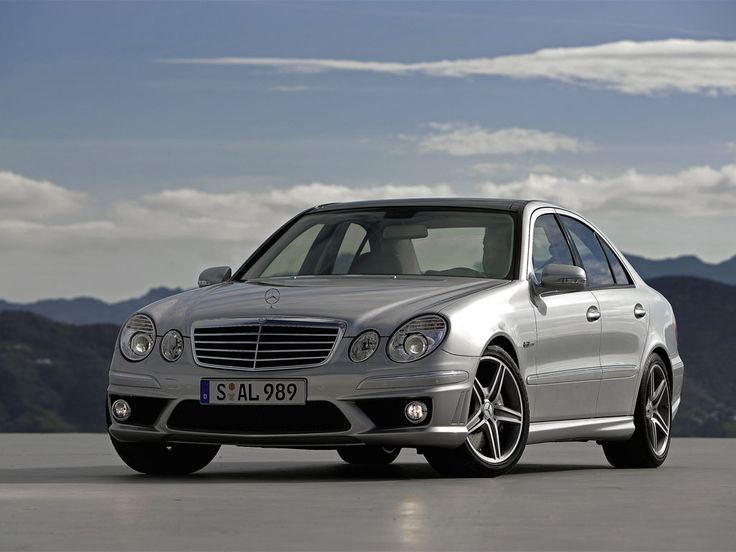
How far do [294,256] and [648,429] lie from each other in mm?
2677

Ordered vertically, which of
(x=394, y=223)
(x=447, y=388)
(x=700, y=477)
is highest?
(x=394, y=223)

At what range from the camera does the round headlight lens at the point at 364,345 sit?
32.1 feet

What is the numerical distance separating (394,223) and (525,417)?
5.77 feet

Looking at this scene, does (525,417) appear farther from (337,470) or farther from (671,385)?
(671,385)

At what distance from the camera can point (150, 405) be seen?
10.2m

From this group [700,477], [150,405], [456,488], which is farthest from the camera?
[700,477]

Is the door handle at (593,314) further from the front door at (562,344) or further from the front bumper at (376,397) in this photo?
the front bumper at (376,397)

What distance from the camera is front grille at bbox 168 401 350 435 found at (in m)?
9.77

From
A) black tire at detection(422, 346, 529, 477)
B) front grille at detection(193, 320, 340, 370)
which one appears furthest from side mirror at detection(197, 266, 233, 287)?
black tire at detection(422, 346, 529, 477)

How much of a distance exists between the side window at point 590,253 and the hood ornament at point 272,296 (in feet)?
7.84

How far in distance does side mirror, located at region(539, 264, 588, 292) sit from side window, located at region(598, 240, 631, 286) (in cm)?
159

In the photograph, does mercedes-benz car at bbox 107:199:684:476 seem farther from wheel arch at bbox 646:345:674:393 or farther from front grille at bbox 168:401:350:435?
wheel arch at bbox 646:345:674:393

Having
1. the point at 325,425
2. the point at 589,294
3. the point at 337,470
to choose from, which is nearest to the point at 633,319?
the point at 589,294

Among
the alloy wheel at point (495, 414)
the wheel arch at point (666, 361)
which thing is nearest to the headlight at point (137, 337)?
the alloy wheel at point (495, 414)
